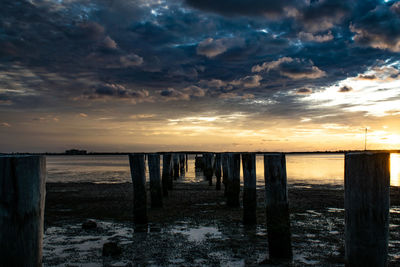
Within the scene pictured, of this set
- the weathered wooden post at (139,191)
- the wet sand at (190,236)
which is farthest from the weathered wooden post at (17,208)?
the weathered wooden post at (139,191)

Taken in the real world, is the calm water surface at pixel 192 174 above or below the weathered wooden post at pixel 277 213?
below

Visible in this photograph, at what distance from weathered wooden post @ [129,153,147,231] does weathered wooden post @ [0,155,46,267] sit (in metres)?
5.96

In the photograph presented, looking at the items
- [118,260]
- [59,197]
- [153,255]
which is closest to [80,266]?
[118,260]

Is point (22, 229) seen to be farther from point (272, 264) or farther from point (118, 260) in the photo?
point (272, 264)

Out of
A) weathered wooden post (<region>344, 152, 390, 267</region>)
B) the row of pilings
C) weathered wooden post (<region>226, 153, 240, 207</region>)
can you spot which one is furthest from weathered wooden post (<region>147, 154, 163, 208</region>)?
weathered wooden post (<region>344, 152, 390, 267</region>)

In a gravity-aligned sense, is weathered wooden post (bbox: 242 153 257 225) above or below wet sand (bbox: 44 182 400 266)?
above

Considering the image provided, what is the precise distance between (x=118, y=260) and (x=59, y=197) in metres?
10.5

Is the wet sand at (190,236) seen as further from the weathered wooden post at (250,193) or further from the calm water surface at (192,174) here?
the calm water surface at (192,174)

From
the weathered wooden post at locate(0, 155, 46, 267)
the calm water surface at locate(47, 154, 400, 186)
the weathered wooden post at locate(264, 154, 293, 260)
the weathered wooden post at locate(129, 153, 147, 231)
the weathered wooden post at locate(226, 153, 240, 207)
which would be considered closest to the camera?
the weathered wooden post at locate(0, 155, 46, 267)

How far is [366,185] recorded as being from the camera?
3.79 metres

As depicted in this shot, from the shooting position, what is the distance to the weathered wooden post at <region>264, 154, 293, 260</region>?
6363mm

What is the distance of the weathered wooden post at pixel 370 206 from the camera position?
3.77 m

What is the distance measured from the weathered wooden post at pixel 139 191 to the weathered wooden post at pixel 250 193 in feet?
9.55

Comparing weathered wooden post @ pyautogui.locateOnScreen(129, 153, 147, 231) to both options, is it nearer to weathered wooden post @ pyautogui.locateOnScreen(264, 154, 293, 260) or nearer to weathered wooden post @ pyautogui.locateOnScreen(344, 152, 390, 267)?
weathered wooden post @ pyautogui.locateOnScreen(264, 154, 293, 260)
